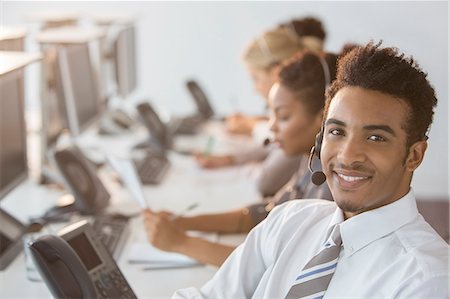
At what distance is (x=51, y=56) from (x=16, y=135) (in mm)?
561

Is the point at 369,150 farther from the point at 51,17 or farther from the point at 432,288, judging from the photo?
the point at 51,17

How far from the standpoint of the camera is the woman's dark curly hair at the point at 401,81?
1.21 m

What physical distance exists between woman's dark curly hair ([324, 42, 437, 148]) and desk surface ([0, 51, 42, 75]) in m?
0.71

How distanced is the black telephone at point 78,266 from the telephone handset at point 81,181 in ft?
1.99

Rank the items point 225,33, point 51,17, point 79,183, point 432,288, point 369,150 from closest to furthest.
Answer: point 432,288 < point 369,150 < point 79,183 < point 51,17 < point 225,33

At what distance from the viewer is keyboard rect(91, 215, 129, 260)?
1.91m

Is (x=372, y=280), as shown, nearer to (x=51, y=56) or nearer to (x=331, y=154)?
(x=331, y=154)

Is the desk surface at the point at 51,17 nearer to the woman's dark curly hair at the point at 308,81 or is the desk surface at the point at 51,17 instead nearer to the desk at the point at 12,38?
the desk at the point at 12,38

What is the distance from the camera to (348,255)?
125 cm

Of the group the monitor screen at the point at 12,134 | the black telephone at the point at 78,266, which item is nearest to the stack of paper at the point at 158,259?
the black telephone at the point at 78,266

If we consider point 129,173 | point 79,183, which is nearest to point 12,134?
point 79,183

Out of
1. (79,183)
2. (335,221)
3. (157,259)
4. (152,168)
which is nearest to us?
(335,221)

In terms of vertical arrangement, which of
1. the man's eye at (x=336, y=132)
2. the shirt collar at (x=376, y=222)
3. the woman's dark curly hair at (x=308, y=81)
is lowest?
the shirt collar at (x=376, y=222)

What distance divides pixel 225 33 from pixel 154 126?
6.23 feet
